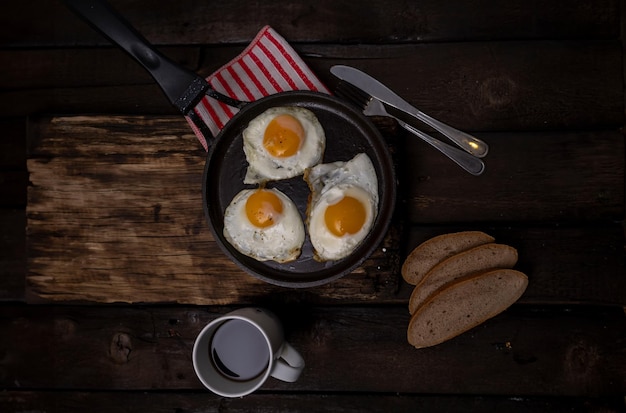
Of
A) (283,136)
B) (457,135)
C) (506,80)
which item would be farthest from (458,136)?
(283,136)

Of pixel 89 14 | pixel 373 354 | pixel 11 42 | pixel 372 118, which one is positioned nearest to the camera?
pixel 89 14

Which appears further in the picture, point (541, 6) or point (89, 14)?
point (541, 6)

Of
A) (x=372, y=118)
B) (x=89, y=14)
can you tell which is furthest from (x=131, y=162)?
(x=372, y=118)

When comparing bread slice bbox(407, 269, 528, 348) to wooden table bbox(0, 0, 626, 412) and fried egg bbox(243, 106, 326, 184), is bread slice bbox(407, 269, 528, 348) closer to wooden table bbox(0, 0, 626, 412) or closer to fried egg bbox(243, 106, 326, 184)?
wooden table bbox(0, 0, 626, 412)

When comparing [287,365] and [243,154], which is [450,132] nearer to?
[243,154]

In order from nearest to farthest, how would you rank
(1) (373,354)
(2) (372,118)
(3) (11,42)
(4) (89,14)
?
(4) (89,14) → (2) (372,118) → (1) (373,354) → (3) (11,42)

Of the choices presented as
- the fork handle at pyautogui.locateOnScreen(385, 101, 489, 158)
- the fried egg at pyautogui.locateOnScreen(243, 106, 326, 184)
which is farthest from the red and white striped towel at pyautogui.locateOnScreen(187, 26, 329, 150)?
the fork handle at pyautogui.locateOnScreen(385, 101, 489, 158)

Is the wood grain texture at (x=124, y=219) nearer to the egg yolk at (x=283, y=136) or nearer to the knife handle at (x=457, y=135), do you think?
the egg yolk at (x=283, y=136)

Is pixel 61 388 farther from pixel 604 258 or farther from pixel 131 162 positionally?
pixel 604 258
